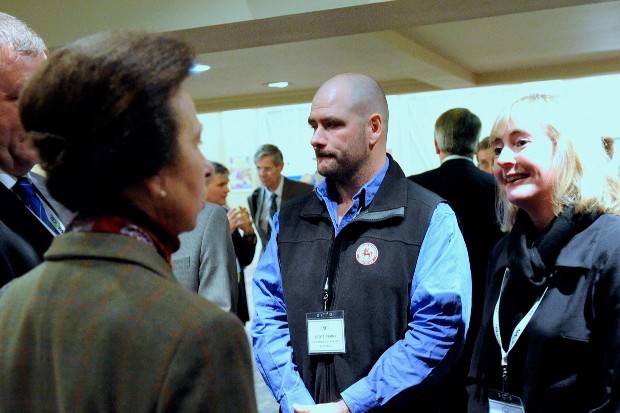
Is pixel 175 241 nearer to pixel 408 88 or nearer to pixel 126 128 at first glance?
pixel 126 128

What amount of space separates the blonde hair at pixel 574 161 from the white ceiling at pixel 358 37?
1009 mm

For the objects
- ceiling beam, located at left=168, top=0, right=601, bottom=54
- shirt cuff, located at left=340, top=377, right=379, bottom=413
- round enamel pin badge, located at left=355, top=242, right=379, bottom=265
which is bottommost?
shirt cuff, located at left=340, top=377, right=379, bottom=413

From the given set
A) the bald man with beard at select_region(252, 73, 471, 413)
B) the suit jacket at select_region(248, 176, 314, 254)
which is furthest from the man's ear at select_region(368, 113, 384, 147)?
the suit jacket at select_region(248, 176, 314, 254)

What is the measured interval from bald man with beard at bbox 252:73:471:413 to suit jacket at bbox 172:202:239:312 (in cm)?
58

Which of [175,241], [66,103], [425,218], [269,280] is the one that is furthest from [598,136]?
[66,103]

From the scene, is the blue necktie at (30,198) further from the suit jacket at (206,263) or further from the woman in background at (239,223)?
the woman in background at (239,223)

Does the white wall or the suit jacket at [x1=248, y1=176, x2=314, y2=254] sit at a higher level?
the white wall

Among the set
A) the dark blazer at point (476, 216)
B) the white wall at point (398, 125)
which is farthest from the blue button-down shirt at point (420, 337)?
the white wall at point (398, 125)

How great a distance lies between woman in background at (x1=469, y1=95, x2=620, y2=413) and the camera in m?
1.73

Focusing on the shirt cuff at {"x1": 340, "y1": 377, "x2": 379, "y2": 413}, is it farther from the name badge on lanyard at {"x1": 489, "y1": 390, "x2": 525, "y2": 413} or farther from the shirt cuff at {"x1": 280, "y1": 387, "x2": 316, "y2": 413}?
A: the name badge on lanyard at {"x1": 489, "y1": 390, "x2": 525, "y2": 413}

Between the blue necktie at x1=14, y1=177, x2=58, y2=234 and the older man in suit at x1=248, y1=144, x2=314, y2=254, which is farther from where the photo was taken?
the older man in suit at x1=248, y1=144, x2=314, y2=254

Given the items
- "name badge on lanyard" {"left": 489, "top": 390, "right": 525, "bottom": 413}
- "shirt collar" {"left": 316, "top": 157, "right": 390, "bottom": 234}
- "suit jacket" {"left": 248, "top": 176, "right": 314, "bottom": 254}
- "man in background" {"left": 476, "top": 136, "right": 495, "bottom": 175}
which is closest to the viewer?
"name badge on lanyard" {"left": 489, "top": 390, "right": 525, "bottom": 413}

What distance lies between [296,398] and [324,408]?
0.36 feet

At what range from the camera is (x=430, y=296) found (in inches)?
80.4
